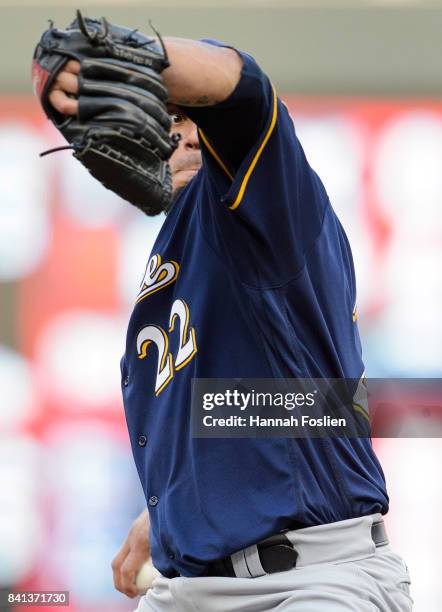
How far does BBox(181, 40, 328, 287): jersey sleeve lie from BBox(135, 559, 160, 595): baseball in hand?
864 mm

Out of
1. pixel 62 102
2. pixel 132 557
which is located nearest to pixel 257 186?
pixel 62 102

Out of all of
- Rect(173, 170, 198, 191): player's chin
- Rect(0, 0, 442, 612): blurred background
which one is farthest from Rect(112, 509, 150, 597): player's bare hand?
Rect(0, 0, 442, 612): blurred background

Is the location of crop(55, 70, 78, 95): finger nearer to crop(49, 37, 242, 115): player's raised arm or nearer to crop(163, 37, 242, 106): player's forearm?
crop(49, 37, 242, 115): player's raised arm

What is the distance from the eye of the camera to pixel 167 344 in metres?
2.00

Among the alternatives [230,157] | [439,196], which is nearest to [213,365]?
[230,157]

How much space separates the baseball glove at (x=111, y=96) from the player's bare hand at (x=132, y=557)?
1.07m

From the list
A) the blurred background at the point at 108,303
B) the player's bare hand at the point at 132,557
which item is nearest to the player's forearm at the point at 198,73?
the player's bare hand at the point at 132,557

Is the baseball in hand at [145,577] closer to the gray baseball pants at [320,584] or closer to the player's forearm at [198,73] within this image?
the gray baseball pants at [320,584]

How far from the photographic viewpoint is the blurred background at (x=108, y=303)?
13.7ft

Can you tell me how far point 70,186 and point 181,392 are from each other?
2635mm

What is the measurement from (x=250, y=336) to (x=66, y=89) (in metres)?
0.55

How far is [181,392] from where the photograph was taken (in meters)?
1.93

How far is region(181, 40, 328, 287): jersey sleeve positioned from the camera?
1651 mm

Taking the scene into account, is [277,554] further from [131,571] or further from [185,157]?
[185,157]
